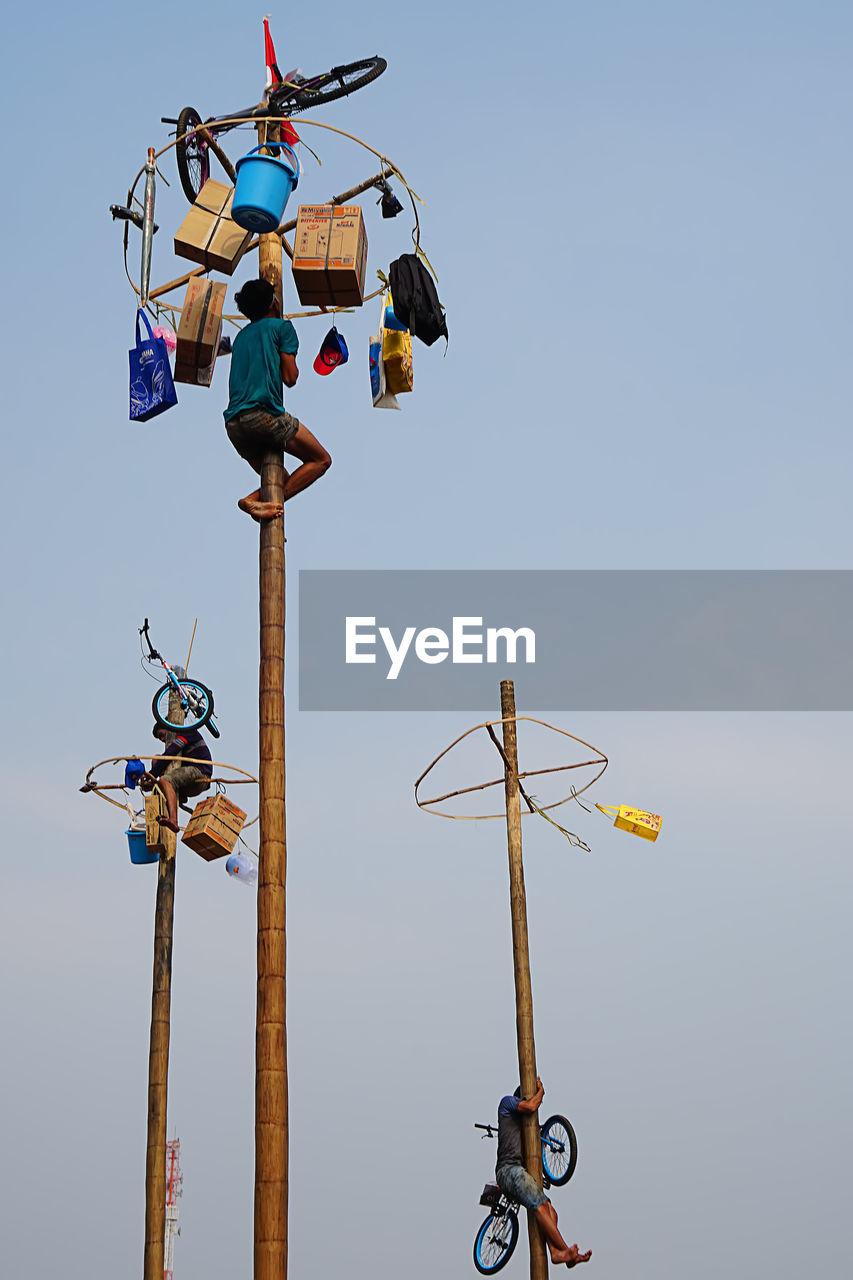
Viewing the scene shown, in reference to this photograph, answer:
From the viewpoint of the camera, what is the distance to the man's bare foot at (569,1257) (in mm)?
13109

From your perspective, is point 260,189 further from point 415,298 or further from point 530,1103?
point 530,1103

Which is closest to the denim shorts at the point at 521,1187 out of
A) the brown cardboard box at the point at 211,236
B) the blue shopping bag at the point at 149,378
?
the blue shopping bag at the point at 149,378

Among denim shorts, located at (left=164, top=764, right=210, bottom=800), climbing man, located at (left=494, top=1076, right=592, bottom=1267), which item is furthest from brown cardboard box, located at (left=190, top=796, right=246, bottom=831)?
climbing man, located at (left=494, top=1076, right=592, bottom=1267)

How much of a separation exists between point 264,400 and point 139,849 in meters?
6.87

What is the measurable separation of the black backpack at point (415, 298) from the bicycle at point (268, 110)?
126cm

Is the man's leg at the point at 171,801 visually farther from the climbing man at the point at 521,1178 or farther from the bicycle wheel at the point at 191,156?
the bicycle wheel at the point at 191,156

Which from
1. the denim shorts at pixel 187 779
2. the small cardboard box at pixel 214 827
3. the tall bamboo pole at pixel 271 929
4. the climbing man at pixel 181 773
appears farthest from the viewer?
the denim shorts at pixel 187 779

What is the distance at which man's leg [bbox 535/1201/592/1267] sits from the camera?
1312cm

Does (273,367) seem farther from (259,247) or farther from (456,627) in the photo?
(456,627)

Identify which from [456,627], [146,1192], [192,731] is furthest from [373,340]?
[146,1192]

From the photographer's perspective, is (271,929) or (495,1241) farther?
(495,1241)

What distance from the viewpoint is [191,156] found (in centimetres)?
1002

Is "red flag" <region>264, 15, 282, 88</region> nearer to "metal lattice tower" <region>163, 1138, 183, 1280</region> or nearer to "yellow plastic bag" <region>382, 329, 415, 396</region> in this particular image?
"yellow plastic bag" <region>382, 329, 415, 396</region>

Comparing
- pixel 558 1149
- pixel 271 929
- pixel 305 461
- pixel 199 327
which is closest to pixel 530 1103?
pixel 558 1149
